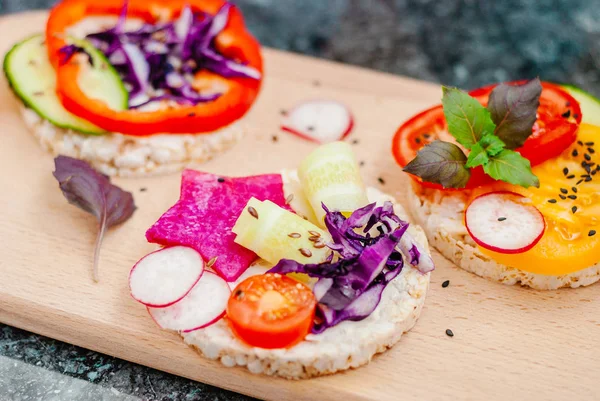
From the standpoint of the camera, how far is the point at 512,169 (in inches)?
139

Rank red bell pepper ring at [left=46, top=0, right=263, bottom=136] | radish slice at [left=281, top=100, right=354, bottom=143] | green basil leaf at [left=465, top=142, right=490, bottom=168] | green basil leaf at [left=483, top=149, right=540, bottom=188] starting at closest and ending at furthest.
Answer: green basil leaf at [left=483, top=149, right=540, bottom=188] < green basil leaf at [left=465, top=142, right=490, bottom=168] < red bell pepper ring at [left=46, top=0, right=263, bottom=136] < radish slice at [left=281, top=100, right=354, bottom=143]

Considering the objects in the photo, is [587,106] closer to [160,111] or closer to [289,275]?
Result: [289,275]

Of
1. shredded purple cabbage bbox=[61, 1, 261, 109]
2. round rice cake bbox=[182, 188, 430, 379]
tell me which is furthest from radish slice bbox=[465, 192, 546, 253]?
shredded purple cabbage bbox=[61, 1, 261, 109]

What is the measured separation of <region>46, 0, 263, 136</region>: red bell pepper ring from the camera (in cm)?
405

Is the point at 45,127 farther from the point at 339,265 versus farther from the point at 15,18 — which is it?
the point at 339,265

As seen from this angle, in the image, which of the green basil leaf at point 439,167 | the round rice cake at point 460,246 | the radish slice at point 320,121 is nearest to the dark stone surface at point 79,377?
the round rice cake at point 460,246

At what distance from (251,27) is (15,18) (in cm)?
192

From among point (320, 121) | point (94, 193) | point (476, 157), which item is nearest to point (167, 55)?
point (320, 121)

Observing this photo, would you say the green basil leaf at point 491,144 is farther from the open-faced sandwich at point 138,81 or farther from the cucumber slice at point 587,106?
the open-faced sandwich at point 138,81

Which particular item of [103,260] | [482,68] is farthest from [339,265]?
[482,68]

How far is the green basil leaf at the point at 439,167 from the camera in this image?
11.8 ft

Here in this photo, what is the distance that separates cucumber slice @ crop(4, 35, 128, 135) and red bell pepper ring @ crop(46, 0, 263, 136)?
60mm

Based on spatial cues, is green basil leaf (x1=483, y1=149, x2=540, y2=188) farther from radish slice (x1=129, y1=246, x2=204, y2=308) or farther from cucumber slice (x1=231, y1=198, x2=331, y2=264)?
radish slice (x1=129, y1=246, x2=204, y2=308)

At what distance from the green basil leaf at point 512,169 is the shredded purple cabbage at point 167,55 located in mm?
1679
